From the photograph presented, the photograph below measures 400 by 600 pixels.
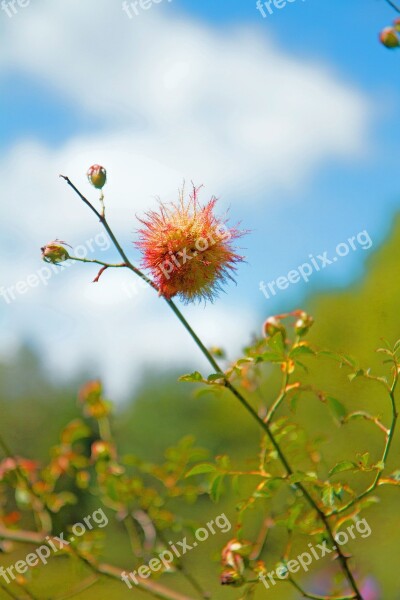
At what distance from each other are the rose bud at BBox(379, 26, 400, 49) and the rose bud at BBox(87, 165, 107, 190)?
2.05ft

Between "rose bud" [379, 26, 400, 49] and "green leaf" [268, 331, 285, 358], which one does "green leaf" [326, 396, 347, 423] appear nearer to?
"green leaf" [268, 331, 285, 358]

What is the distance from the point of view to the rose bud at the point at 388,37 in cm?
142

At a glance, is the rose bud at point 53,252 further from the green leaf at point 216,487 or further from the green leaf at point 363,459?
the green leaf at point 363,459

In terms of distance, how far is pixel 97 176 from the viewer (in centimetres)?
128

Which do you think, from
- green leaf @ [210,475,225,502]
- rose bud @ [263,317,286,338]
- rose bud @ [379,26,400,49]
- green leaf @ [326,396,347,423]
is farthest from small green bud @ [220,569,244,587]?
rose bud @ [379,26,400,49]

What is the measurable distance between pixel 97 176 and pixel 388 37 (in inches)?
25.7

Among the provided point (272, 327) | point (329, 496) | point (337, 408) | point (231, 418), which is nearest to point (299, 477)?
point (329, 496)

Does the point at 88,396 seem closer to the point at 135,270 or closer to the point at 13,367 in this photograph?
the point at 135,270

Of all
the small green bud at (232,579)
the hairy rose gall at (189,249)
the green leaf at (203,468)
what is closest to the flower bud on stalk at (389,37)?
the hairy rose gall at (189,249)

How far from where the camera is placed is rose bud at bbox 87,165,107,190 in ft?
4.22

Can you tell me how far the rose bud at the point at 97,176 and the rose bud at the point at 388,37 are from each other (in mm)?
624

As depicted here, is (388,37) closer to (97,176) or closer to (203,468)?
(97,176)

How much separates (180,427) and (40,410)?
477cm

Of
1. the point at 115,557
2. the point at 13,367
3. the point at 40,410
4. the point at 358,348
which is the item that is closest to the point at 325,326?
the point at 358,348
